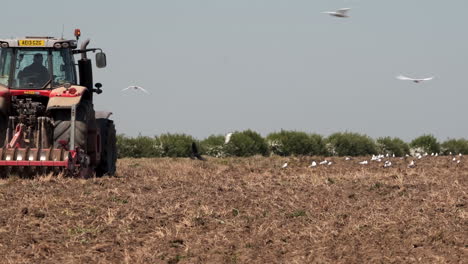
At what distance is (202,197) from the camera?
12.1m

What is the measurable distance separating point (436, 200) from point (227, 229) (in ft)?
11.1

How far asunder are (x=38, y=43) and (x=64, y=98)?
140 cm

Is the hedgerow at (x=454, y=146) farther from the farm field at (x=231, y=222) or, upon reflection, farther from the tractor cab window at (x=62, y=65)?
the tractor cab window at (x=62, y=65)

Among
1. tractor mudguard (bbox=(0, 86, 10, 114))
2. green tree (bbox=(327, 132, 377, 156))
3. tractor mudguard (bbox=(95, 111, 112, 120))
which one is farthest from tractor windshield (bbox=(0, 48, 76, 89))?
→ green tree (bbox=(327, 132, 377, 156))

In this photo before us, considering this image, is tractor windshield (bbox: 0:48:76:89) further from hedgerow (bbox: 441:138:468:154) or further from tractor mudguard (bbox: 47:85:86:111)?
hedgerow (bbox: 441:138:468:154)

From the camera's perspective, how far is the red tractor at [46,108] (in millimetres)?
15008

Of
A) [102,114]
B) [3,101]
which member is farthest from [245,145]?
[3,101]

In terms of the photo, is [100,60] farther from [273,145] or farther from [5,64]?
[273,145]

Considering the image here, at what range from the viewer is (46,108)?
620 inches

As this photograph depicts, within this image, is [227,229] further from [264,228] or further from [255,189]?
[255,189]

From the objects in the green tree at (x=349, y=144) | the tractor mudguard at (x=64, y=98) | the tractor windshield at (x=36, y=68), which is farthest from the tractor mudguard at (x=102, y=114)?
the green tree at (x=349, y=144)

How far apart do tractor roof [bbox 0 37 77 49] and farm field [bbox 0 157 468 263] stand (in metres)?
2.58

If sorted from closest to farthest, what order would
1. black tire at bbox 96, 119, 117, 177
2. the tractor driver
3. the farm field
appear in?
the farm field < the tractor driver < black tire at bbox 96, 119, 117, 177

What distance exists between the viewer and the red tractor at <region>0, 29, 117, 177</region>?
49.2 feet
